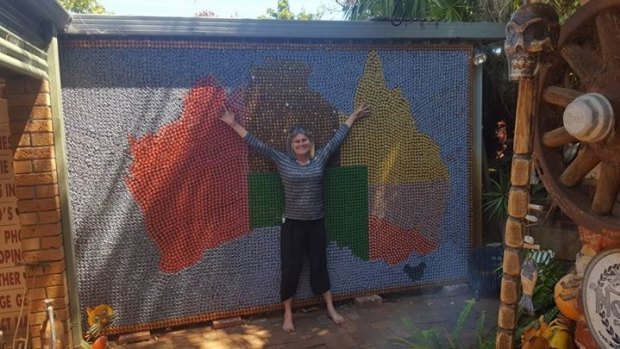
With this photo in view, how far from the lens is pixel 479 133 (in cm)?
507

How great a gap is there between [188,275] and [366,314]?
5.59 feet

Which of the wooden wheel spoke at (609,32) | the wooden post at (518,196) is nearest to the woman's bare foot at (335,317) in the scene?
the wooden post at (518,196)

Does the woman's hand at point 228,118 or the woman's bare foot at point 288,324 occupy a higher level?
the woman's hand at point 228,118

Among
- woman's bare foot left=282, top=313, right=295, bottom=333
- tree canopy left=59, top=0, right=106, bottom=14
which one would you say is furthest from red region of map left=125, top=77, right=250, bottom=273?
tree canopy left=59, top=0, right=106, bottom=14

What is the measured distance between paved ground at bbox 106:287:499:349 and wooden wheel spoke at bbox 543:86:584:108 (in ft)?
6.78

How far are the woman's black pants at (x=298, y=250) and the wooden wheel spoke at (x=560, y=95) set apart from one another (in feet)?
7.71

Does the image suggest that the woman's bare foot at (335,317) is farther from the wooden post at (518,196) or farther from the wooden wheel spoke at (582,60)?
the wooden wheel spoke at (582,60)

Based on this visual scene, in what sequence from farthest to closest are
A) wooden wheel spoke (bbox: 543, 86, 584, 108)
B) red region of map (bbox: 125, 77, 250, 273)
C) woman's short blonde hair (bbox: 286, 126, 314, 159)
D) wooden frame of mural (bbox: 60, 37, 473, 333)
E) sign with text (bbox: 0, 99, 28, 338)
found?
woman's short blonde hair (bbox: 286, 126, 314, 159) → red region of map (bbox: 125, 77, 250, 273) → wooden frame of mural (bbox: 60, 37, 473, 333) → sign with text (bbox: 0, 99, 28, 338) → wooden wheel spoke (bbox: 543, 86, 584, 108)

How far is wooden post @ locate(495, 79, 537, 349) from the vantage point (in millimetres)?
2260

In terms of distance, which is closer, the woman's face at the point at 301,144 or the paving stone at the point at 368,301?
the woman's face at the point at 301,144

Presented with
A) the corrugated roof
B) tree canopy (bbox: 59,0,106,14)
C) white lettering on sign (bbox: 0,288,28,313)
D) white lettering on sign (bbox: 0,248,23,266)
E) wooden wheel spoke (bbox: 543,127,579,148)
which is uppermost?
tree canopy (bbox: 59,0,106,14)

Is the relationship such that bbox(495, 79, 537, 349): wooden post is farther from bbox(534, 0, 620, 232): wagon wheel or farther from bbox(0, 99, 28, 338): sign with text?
bbox(0, 99, 28, 338): sign with text

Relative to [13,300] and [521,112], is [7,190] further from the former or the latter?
[521,112]

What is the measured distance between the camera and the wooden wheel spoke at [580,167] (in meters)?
2.35
